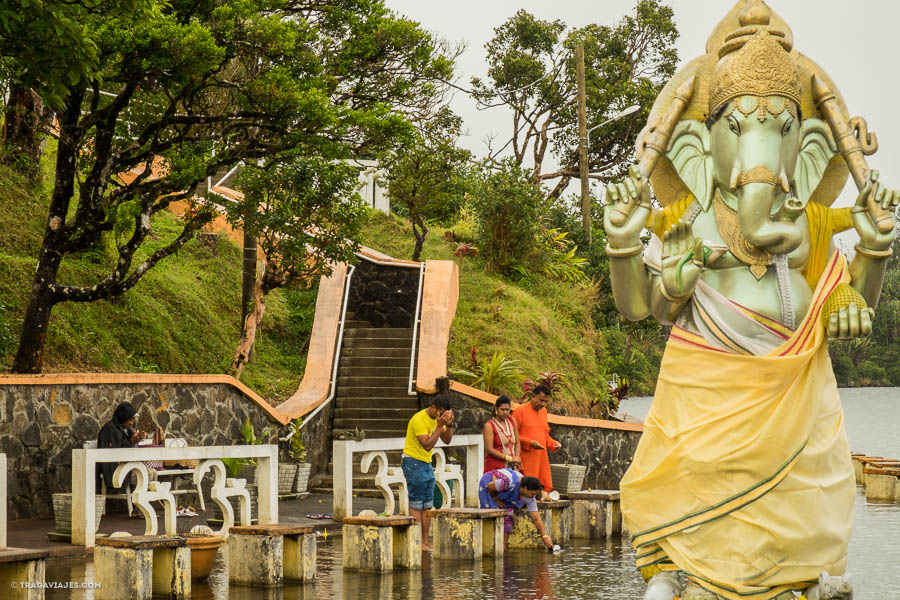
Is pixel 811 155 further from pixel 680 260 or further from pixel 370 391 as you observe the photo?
pixel 370 391

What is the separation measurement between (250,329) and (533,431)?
590cm

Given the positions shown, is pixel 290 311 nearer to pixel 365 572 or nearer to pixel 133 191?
pixel 133 191

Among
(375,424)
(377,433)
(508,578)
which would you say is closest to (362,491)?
(377,433)

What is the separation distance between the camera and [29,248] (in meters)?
18.8

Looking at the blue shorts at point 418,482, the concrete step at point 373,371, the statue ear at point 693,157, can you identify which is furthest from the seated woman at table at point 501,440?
the statue ear at point 693,157

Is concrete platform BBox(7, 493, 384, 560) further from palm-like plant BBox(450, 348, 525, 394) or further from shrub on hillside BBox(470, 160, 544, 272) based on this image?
shrub on hillside BBox(470, 160, 544, 272)

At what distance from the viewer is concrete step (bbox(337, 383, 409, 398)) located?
19125mm

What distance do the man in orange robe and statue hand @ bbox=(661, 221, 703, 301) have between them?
7836 millimetres

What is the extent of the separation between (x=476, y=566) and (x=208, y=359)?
9151mm

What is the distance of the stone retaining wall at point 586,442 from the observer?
18281mm

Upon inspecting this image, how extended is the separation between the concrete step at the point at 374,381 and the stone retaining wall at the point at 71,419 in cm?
298

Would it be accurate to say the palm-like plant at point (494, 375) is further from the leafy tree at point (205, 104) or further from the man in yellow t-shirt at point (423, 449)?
the man in yellow t-shirt at point (423, 449)

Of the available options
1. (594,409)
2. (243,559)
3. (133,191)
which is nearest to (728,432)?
(243,559)

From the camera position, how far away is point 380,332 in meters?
20.7
